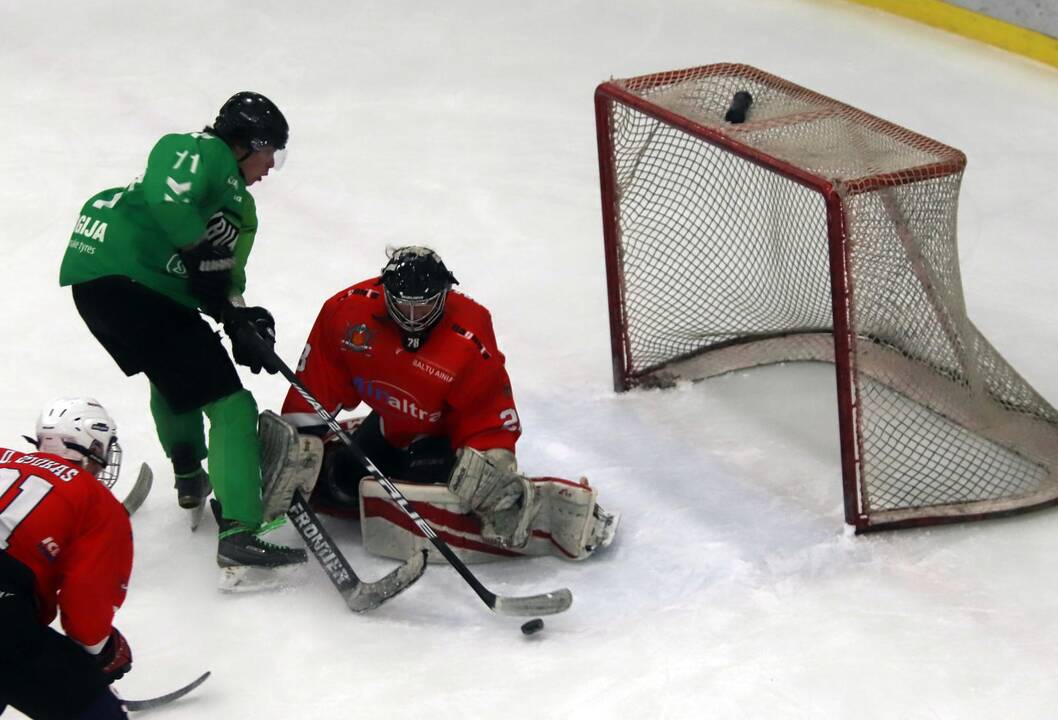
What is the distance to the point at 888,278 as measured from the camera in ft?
11.1

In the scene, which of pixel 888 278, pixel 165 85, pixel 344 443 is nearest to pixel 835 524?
pixel 888 278

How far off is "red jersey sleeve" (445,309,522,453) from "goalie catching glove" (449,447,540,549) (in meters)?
0.04

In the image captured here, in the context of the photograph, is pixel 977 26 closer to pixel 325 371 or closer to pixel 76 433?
pixel 325 371

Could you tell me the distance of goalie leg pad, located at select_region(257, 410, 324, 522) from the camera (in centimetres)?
327

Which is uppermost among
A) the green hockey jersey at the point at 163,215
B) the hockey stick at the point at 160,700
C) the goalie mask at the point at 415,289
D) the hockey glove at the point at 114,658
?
the green hockey jersey at the point at 163,215

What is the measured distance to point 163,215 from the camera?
122 inches

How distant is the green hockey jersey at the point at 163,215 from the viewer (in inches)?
122

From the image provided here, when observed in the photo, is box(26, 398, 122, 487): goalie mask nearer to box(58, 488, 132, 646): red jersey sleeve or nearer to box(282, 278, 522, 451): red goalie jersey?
box(58, 488, 132, 646): red jersey sleeve

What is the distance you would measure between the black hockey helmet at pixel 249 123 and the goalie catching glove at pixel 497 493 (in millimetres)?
775

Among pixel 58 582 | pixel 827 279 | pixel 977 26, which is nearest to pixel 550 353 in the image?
pixel 827 279

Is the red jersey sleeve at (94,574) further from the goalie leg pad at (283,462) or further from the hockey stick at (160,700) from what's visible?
the goalie leg pad at (283,462)

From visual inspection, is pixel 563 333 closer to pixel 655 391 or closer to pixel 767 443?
pixel 655 391

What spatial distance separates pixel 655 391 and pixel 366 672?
144cm

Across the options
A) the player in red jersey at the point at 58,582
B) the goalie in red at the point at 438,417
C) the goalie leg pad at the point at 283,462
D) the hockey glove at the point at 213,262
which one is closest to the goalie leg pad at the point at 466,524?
the goalie in red at the point at 438,417
